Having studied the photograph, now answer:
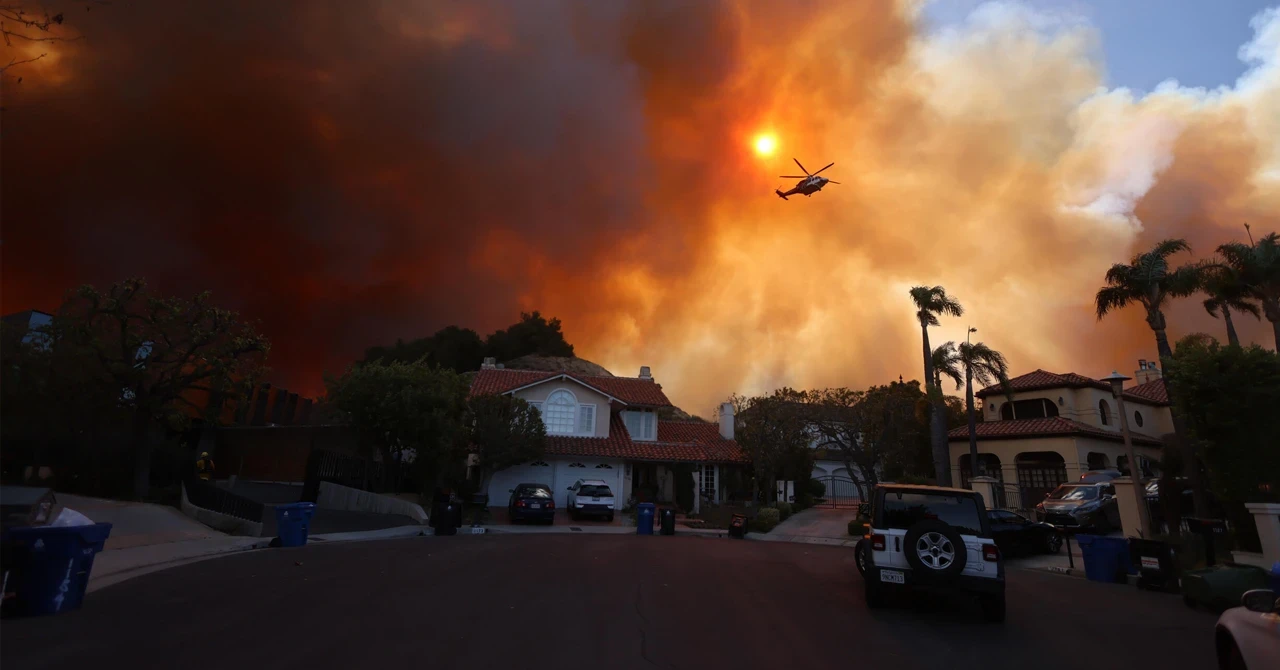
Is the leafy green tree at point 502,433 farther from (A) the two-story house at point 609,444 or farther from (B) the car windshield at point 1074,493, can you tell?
(B) the car windshield at point 1074,493

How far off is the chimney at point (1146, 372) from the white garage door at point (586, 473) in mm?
45294

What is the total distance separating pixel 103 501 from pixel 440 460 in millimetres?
12063

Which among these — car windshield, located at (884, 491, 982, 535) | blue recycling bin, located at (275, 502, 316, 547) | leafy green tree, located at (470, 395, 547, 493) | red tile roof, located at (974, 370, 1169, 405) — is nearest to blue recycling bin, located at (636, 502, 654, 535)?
leafy green tree, located at (470, 395, 547, 493)

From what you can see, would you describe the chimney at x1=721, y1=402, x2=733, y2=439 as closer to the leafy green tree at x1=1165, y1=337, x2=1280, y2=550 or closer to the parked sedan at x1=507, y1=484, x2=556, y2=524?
the parked sedan at x1=507, y1=484, x2=556, y2=524

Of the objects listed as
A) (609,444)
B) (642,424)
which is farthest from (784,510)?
(642,424)

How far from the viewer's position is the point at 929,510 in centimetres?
950

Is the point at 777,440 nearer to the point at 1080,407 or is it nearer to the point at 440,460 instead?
the point at 440,460

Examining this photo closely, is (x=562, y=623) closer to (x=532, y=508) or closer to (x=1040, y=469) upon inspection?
(x=532, y=508)

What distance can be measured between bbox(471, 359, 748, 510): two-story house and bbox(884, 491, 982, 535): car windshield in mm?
23948

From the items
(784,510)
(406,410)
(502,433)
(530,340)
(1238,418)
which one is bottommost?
(784,510)

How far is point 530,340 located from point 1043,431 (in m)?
60.3

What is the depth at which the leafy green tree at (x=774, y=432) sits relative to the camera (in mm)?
30453

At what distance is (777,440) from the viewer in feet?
100

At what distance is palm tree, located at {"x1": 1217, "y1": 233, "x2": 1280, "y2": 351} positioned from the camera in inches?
803
